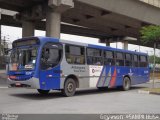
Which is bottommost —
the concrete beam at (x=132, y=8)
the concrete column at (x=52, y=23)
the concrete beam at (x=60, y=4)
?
the concrete column at (x=52, y=23)

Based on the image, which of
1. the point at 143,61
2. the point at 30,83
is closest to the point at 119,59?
the point at 143,61

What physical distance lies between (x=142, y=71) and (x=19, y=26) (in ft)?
104

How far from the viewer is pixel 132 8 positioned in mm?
35375

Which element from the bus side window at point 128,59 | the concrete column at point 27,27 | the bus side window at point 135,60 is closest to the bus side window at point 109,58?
Result: the bus side window at point 128,59

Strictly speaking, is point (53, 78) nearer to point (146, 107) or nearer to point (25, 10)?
point (146, 107)

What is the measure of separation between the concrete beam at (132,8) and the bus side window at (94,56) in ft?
39.8

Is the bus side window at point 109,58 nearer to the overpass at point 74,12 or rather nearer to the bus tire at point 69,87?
the bus tire at point 69,87

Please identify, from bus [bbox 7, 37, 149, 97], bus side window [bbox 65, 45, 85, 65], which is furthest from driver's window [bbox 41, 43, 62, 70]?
bus side window [bbox 65, 45, 85, 65]

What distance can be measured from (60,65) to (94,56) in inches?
125

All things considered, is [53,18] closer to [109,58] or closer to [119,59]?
[119,59]

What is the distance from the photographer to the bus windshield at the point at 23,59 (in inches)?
576

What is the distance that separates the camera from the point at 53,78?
1511 centimetres

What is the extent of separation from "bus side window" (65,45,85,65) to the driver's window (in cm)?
62

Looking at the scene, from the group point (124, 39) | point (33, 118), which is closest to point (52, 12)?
point (33, 118)
